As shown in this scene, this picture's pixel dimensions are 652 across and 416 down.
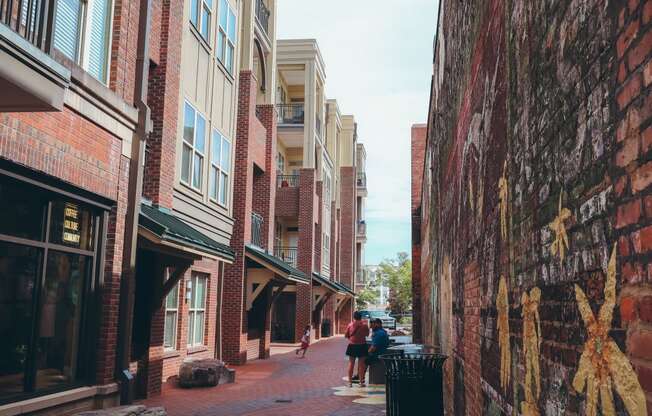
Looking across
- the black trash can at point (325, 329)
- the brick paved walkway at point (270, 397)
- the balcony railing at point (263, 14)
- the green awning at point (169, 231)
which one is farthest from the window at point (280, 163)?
the green awning at point (169, 231)

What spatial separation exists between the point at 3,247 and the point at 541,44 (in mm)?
6535

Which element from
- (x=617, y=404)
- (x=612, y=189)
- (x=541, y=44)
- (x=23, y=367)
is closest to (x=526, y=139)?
(x=541, y=44)

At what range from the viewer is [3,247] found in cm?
714

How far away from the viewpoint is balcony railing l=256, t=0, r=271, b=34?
74.4ft

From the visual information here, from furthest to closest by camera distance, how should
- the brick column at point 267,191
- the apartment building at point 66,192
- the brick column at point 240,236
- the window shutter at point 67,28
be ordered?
the brick column at point 267,191, the brick column at point 240,236, the window shutter at point 67,28, the apartment building at point 66,192

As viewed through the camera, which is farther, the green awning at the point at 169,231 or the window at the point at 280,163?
the window at the point at 280,163

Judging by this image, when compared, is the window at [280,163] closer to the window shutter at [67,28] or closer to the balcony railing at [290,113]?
the balcony railing at [290,113]

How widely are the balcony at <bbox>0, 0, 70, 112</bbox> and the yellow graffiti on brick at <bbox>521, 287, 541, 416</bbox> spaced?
5.11 meters

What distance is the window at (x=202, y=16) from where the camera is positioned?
15289 mm

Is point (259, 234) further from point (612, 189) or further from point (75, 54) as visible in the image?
point (612, 189)

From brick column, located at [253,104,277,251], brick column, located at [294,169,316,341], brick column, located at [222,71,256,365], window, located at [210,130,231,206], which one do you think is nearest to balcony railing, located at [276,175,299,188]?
brick column, located at [294,169,316,341]

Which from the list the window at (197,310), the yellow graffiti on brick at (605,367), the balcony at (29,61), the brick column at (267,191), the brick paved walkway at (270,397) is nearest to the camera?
the yellow graffiti on brick at (605,367)

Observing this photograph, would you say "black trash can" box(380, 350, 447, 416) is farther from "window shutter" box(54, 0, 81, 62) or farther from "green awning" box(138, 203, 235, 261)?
"window shutter" box(54, 0, 81, 62)

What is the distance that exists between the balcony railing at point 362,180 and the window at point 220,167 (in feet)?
132
